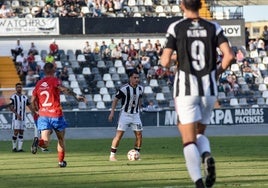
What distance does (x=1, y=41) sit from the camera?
1880 inches

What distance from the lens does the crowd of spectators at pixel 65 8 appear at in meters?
48.7

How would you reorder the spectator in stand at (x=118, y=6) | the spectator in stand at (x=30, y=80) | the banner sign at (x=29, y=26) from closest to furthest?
the spectator in stand at (x=30, y=80)
the banner sign at (x=29, y=26)
the spectator in stand at (x=118, y=6)

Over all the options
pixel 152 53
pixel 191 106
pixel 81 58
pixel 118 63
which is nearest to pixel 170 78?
pixel 152 53

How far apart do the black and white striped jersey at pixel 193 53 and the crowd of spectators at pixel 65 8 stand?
3722 cm

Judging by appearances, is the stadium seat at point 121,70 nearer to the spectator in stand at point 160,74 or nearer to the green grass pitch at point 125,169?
the spectator in stand at point 160,74

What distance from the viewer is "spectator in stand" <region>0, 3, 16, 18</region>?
1877 inches

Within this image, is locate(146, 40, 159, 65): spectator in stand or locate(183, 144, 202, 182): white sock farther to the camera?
locate(146, 40, 159, 65): spectator in stand

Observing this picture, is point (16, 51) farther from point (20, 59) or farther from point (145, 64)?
point (145, 64)

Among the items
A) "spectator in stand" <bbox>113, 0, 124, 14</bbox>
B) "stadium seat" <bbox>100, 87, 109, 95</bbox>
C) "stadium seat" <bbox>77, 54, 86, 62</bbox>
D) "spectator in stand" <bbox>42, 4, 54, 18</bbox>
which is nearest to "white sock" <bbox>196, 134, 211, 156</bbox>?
"stadium seat" <bbox>100, 87, 109, 95</bbox>

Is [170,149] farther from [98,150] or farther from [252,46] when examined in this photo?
[252,46]

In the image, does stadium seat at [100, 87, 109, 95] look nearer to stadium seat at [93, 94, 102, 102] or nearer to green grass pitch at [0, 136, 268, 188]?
stadium seat at [93, 94, 102, 102]

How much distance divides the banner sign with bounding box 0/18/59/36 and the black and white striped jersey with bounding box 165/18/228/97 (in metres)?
37.2

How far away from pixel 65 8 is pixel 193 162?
129 feet

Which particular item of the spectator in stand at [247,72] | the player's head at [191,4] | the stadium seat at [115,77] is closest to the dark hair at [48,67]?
the player's head at [191,4]
